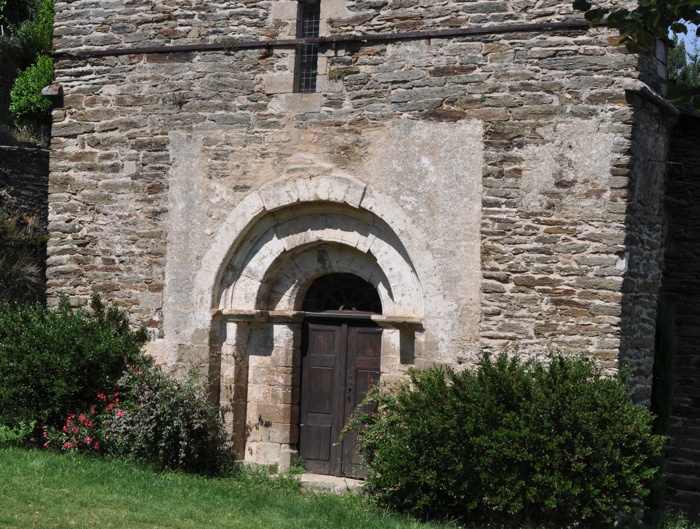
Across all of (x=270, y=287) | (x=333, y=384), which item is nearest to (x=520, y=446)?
(x=333, y=384)

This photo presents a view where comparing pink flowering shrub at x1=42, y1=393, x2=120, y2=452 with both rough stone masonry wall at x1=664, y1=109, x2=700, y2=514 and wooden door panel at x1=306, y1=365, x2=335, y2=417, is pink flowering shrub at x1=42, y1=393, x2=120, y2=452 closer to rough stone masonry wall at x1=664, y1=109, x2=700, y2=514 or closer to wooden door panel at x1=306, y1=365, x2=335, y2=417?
wooden door panel at x1=306, y1=365, x2=335, y2=417

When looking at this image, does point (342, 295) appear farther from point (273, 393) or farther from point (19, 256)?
point (19, 256)

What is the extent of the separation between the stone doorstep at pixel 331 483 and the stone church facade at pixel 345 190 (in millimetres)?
201

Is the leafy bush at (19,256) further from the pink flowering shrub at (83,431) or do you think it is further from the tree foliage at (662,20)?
the tree foliage at (662,20)

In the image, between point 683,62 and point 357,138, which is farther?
point 683,62

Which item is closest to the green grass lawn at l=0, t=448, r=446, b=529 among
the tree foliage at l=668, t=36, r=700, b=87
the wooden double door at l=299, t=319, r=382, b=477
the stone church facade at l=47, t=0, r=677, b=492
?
the wooden double door at l=299, t=319, r=382, b=477

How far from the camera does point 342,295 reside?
1031 cm

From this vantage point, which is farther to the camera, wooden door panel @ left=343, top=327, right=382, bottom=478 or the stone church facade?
wooden door panel @ left=343, top=327, right=382, bottom=478

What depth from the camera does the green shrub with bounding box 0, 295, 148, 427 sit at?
9906mm

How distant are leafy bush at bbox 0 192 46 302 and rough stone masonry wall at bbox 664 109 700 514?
9.72 m

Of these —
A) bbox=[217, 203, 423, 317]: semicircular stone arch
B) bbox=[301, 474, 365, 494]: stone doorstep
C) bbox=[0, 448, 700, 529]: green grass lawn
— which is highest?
bbox=[217, 203, 423, 317]: semicircular stone arch

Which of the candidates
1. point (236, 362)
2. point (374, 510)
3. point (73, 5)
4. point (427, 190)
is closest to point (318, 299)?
point (236, 362)

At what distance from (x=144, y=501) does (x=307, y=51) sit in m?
4.77

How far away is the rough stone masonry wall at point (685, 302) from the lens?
1043 centimetres
